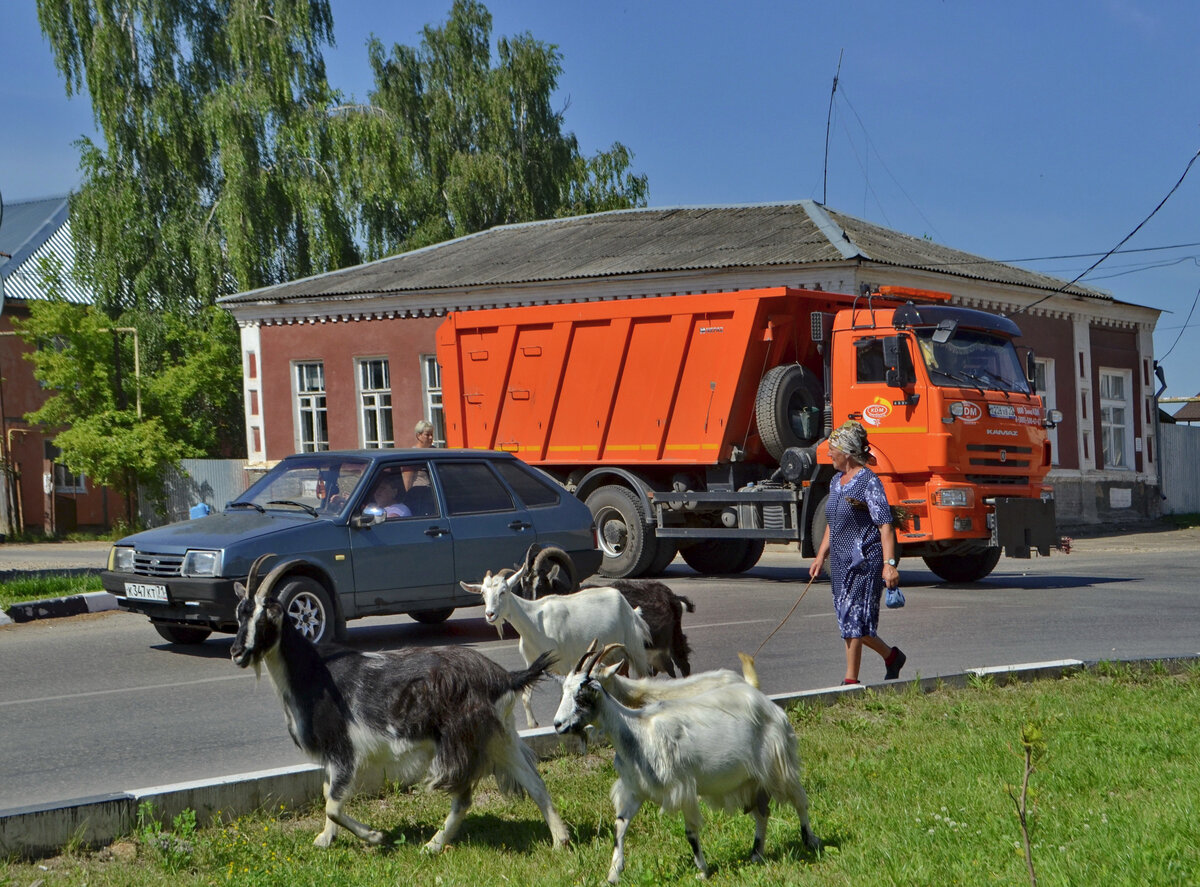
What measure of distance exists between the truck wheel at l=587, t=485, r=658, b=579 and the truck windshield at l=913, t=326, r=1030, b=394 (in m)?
4.25

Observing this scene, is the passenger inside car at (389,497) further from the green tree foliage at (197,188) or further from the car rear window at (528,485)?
the green tree foliage at (197,188)

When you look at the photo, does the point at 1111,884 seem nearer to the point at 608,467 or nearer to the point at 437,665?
the point at 437,665

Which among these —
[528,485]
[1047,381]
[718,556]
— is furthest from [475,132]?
[528,485]

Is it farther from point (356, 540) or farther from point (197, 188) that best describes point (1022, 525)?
point (197, 188)

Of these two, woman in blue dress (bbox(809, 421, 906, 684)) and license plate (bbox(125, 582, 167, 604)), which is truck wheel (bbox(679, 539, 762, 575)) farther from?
woman in blue dress (bbox(809, 421, 906, 684))

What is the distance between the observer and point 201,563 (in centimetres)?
1072

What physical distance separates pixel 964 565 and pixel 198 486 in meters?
22.7

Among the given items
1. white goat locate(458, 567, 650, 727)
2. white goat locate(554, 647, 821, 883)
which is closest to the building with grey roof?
white goat locate(458, 567, 650, 727)

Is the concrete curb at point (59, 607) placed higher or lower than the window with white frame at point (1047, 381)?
lower

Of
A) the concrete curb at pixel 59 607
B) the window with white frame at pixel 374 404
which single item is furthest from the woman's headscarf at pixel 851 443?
the window with white frame at pixel 374 404

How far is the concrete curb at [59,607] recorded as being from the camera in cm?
A: 1455

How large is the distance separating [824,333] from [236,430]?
2528 cm

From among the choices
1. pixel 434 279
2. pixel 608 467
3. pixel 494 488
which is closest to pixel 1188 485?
pixel 434 279

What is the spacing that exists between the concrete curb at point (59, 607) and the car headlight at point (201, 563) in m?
4.11
